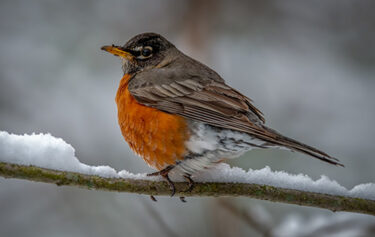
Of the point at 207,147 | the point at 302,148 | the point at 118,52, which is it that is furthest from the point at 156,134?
the point at 118,52

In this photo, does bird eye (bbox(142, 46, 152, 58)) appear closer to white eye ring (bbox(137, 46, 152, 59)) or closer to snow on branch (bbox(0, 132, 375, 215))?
white eye ring (bbox(137, 46, 152, 59))

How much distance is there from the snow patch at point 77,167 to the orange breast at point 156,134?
0.30 m

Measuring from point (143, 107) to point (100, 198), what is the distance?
2.34m

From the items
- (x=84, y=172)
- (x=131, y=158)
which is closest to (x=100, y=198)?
(x=131, y=158)

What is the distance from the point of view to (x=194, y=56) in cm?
601

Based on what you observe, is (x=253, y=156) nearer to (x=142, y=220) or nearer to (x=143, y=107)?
(x=142, y=220)

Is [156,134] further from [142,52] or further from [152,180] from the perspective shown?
[142,52]

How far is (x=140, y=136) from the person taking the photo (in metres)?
3.49

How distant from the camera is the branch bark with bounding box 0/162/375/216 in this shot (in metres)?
2.55

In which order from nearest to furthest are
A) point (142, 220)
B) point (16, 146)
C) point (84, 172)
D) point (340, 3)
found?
point (16, 146) → point (84, 172) → point (142, 220) → point (340, 3)

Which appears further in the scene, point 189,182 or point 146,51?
point 146,51

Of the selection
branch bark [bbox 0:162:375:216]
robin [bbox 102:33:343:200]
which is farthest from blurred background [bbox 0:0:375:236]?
branch bark [bbox 0:162:375:216]

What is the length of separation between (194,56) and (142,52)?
1547 mm

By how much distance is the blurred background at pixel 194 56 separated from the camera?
550cm
